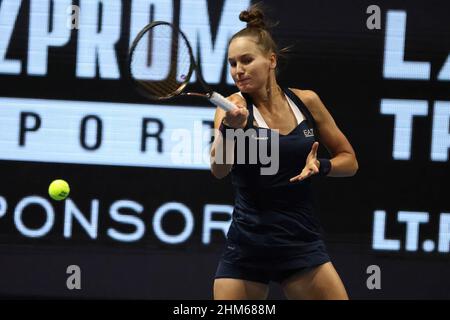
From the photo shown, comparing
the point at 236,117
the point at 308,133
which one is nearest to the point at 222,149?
the point at 236,117

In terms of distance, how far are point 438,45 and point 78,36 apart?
6.36 feet

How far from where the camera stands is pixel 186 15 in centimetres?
552

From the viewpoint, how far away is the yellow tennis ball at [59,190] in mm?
5391

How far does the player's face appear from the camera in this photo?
159 inches

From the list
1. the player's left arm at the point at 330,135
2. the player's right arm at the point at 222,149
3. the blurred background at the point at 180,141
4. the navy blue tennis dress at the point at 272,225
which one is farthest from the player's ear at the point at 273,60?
the blurred background at the point at 180,141

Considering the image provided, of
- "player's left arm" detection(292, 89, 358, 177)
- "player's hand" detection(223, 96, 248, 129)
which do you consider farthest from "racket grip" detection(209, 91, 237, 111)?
"player's left arm" detection(292, 89, 358, 177)

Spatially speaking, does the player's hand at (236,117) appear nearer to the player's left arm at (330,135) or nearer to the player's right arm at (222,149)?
the player's right arm at (222,149)

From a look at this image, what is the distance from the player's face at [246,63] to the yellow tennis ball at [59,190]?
167cm

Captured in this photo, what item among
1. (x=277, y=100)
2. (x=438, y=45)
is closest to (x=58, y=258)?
(x=277, y=100)

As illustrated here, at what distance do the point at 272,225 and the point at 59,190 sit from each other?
1724mm

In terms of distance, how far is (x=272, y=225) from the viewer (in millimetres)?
4031

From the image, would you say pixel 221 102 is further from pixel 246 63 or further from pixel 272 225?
pixel 272 225

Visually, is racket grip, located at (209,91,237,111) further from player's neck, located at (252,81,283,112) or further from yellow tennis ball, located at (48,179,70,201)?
yellow tennis ball, located at (48,179,70,201)

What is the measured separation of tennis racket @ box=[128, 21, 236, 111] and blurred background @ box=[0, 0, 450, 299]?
1314 millimetres
